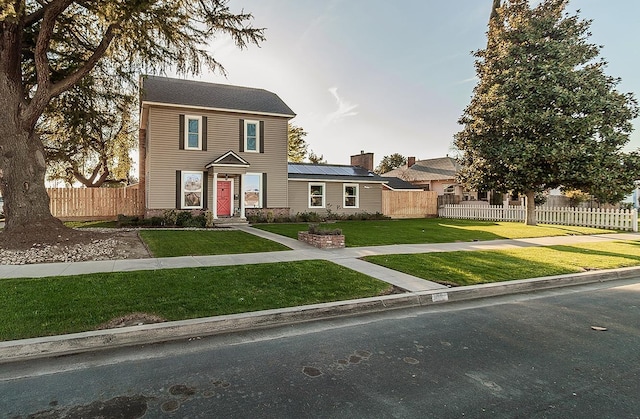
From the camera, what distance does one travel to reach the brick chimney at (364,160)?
2806 centimetres

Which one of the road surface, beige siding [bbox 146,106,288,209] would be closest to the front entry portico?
beige siding [bbox 146,106,288,209]

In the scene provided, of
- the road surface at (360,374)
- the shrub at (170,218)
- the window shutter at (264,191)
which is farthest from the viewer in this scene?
the window shutter at (264,191)

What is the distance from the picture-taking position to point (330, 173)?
2392 centimetres

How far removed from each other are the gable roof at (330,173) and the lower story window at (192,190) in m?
5.50

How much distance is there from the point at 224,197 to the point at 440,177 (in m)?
20.6

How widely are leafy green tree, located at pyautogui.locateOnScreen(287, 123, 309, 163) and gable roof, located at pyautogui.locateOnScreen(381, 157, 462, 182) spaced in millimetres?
11015

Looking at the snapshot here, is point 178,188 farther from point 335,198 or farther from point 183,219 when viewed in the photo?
point 335,198

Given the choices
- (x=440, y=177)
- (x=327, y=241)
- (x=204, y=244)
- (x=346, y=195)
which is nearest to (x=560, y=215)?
(x=440, y=177)

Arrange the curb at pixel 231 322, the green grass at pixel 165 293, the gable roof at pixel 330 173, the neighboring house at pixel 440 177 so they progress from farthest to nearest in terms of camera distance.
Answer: the neighboring house at pixel 440 177 → the gable roof at pixel 330 173 → the green grass at pixel 165 293 → the curb at pixel 231 322

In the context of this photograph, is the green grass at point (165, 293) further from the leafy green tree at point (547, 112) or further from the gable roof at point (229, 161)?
the leafy green tree at point (547, 112)

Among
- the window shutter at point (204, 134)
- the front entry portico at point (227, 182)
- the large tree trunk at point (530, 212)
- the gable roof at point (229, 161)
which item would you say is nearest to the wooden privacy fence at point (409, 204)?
the large tree trunk at point (530, 212)

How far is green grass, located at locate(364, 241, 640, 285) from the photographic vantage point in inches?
297

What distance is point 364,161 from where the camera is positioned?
28469 mm

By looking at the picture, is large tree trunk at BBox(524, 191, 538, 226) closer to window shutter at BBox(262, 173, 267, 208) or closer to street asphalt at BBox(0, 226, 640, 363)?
street asphalt at BBox(0, 226, 640, 363)
